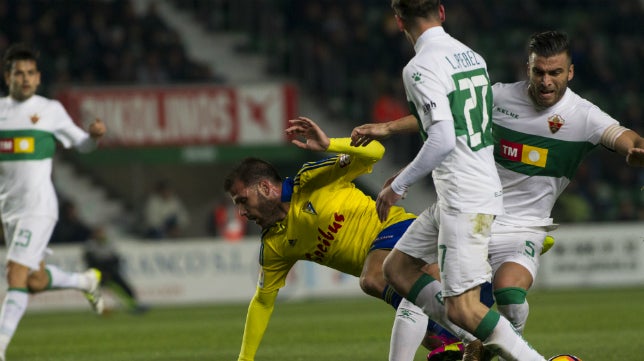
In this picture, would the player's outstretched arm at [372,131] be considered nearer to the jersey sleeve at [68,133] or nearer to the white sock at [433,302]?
the white sock at [433,302]

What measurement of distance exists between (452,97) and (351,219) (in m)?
1.55

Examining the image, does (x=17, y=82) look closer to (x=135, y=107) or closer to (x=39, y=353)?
(x=39, y=353)

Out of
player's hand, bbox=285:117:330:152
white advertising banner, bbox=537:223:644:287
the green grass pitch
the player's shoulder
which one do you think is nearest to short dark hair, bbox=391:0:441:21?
player's hand, bbox=285:117:330:152

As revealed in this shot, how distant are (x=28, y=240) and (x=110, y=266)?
8.18 meters

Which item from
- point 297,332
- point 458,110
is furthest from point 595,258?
point 458,110

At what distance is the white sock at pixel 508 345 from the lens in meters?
6.11

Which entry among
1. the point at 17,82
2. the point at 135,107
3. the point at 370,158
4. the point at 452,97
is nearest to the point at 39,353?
the point at 17,82

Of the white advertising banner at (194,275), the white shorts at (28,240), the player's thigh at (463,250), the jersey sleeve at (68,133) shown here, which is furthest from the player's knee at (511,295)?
the white advertising banner at (194,275)

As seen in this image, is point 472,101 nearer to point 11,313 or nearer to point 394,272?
point 394,272

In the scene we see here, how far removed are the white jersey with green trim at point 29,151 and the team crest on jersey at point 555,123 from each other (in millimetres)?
4176

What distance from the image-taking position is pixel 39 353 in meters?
10.6

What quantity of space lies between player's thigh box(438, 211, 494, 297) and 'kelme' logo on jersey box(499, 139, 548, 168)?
118 cm

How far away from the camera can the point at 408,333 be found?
696 cm

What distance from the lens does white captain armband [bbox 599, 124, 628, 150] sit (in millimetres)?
6953
